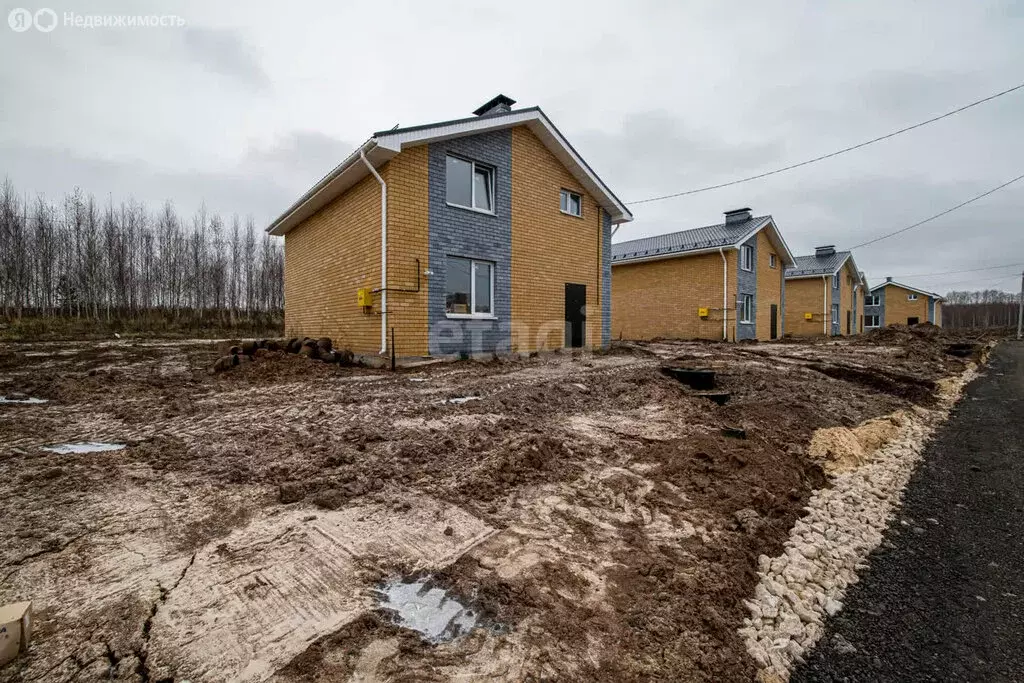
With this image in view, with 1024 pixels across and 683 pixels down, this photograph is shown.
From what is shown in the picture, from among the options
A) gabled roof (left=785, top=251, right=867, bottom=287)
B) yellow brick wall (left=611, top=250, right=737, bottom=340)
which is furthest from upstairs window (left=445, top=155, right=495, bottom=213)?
gabled roof (left=785, top=251, right=867, bottom=287)

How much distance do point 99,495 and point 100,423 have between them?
93.4 inches

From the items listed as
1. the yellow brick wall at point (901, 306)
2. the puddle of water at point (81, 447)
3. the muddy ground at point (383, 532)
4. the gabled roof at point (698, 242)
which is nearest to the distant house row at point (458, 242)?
the muddy ground at point (383, 532)

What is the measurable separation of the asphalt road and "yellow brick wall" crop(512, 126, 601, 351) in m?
8.31

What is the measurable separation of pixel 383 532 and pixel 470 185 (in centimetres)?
936

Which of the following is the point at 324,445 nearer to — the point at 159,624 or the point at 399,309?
the point at 159,624

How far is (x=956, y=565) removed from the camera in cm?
244

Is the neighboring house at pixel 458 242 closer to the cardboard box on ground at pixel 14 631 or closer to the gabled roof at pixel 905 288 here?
the cardboard box on ground at pixel 14 631

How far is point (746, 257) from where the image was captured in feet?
64.8

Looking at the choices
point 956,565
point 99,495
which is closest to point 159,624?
point 99,495

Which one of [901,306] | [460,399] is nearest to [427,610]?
[460,399]

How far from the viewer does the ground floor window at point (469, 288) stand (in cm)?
998

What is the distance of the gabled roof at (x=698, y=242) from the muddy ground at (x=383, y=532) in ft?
48.9

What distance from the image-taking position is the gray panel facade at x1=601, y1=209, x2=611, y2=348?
1329 centimetres

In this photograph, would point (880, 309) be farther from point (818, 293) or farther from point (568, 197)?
point (568, 197)
